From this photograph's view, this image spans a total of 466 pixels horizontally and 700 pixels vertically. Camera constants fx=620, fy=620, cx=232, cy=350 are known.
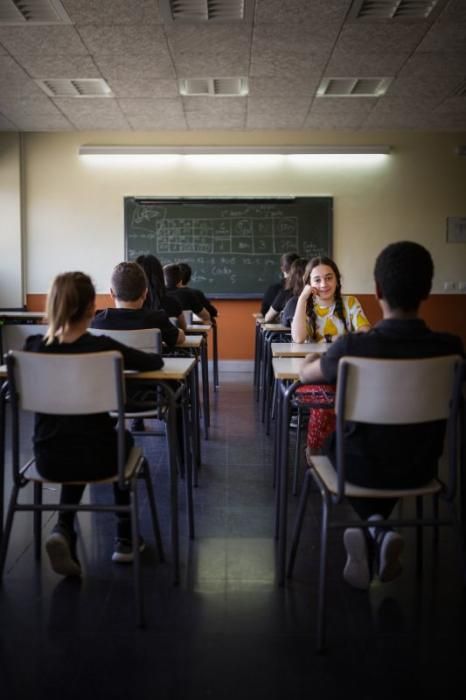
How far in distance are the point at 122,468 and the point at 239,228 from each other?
5.39 meters

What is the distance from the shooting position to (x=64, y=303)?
6.28ft

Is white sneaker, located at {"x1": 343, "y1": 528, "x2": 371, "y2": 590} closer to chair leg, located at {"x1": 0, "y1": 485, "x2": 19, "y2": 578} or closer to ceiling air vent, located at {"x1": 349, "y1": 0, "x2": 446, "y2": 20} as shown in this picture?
chair leg, located at {"x1": 0, "y1": 485, "x2": 19, "y2": 578}

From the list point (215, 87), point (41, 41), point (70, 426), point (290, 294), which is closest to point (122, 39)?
point (41, 41)

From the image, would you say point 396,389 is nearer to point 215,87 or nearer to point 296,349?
point 296,349

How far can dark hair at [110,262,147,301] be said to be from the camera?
282 cm

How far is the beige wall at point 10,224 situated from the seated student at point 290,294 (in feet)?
10.8

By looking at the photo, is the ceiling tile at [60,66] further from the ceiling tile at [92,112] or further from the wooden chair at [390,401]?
the wooden chair at [390,401]

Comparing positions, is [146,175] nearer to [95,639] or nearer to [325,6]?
[325,6]

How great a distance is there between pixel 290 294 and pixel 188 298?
89 cm

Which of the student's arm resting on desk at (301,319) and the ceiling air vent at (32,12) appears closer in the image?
the student's arm resting on desk at (301,319)

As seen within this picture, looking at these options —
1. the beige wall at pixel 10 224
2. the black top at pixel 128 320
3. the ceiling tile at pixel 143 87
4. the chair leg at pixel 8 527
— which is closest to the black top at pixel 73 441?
the chair leg at pixel 8 527

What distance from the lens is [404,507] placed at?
2791mm

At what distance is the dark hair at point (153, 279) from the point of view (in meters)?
3.90

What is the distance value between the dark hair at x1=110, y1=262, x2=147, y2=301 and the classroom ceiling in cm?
191
